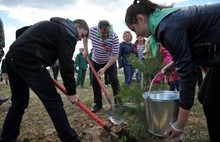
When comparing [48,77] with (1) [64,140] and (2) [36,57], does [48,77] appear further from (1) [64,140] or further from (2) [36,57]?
(1) [64,140]

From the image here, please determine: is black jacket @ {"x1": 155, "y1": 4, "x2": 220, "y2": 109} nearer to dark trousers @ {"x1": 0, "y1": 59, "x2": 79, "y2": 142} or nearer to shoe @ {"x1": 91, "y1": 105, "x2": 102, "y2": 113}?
dark trousers @ {"x1": 0, "y1": 59, "x2": 79, "y2": 142}

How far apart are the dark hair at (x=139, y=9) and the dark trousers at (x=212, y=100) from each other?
79 cm

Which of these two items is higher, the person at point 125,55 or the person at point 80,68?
the person at point 125,55

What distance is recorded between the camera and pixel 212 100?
219 cm

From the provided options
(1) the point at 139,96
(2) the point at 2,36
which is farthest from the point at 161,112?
(2) the point at 2,36

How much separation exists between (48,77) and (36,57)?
0.24 metres

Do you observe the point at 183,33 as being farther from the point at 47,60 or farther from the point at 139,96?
the point at 47,60

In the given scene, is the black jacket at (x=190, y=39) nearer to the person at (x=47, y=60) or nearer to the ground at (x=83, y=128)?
the person at (x=47, y=60)

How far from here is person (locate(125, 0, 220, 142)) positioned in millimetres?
1605

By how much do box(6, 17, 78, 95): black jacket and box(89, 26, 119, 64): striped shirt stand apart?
5.69ft

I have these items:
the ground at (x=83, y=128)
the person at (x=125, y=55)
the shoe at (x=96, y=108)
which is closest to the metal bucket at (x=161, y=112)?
the ground at (x=83, y=128)

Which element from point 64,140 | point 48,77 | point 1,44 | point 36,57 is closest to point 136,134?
point 64,140

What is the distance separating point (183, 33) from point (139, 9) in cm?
37

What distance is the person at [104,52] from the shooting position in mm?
4324
